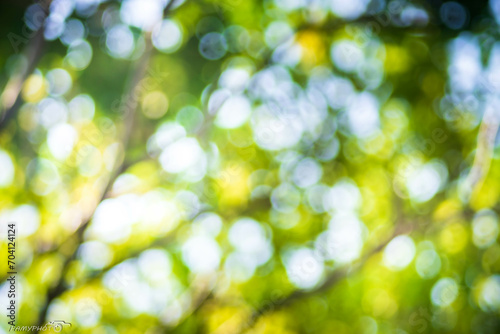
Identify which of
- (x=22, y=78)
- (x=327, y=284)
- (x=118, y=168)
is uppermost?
(x=22, y=78)

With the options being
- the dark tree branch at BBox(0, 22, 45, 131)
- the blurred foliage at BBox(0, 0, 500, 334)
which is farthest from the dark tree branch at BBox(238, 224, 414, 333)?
the dark tree branch at BBox(0, 22, 45, 131)

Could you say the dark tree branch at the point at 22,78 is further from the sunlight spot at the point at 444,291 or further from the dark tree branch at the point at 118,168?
the sunlight spot at the point at 444,291

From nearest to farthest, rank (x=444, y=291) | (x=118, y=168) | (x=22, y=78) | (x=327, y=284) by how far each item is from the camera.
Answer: (x=22, y=78), (x=118, y=168), (x=327, y=284), (x=444, y=291)

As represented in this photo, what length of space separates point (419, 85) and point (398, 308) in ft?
8.92

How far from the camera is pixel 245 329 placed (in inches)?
117

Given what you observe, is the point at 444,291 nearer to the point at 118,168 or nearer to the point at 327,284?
the point at 327,284

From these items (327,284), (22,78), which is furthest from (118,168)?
(327,284)

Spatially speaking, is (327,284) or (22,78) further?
(327,284)

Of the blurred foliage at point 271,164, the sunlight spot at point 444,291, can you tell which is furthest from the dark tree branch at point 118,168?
the sunlight spot at point 444,291

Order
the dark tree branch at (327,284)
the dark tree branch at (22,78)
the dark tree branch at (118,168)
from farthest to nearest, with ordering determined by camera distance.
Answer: the dark tree branch at (327,284), the dark tree branch at (118,168), the dark tree branch at (22,78)

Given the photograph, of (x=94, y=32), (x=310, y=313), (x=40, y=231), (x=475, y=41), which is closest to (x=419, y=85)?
(x=475, y=41)

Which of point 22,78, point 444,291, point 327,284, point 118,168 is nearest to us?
point 22,78

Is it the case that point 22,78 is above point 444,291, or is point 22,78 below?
above

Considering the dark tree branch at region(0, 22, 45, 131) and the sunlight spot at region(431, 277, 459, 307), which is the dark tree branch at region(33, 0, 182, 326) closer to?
the dark tree branch at region(0, 22, 45, 131)
